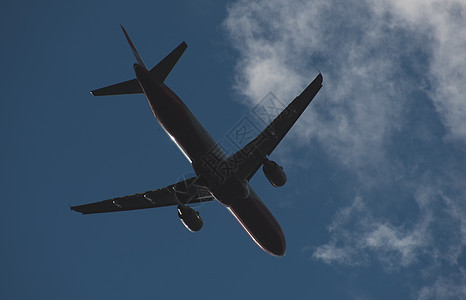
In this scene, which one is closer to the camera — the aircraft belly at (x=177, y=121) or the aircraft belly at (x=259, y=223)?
the aircraft belly at (x=177, y=121)

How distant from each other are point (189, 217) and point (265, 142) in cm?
692

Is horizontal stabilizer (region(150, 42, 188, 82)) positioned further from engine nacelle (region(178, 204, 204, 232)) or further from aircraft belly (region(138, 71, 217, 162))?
engine nacelle (region(178, 204, 204, 232))

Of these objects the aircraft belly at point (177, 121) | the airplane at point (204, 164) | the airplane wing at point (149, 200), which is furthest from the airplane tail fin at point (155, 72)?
the airplane wing at point (149, 200)

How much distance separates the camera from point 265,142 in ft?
92.5

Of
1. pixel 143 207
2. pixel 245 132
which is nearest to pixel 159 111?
pixel 245 132

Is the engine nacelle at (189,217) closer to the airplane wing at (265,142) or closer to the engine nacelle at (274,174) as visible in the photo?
the airplane wing at (265,142)

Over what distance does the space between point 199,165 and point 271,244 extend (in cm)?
771

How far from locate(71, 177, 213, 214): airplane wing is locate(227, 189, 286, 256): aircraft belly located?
283 centimetres

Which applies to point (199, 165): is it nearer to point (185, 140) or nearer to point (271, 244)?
point (185, 140)

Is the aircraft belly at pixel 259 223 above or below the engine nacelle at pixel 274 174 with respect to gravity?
below

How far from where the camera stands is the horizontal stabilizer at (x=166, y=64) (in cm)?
2480

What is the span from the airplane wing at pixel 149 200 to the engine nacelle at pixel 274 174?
14.5 feet

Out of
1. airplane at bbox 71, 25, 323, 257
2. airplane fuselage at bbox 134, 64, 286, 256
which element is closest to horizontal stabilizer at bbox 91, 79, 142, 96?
airplane at bbox 71, 25, 323, 257

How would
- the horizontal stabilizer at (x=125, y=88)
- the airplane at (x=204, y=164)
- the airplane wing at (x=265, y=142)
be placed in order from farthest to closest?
the airplane wing at (x=265, y=142) → the horizontal stabilizer at (x=125, y=88) → the airplane at (x=204, y=164)
